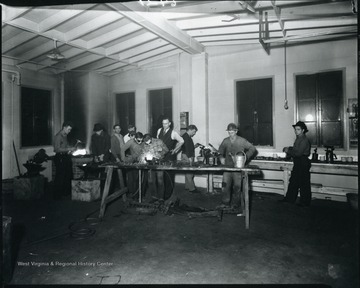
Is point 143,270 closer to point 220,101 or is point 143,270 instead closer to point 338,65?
point 220,101

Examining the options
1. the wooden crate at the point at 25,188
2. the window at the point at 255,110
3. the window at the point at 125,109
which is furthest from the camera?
the window at the point at 125,109

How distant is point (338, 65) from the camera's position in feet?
23.5

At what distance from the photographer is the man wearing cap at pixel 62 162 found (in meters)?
7.36

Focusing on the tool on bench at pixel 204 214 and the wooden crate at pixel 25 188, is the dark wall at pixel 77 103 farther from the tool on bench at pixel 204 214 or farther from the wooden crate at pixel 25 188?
the tool on bench at pixel 204 214

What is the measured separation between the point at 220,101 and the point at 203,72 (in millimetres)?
1126

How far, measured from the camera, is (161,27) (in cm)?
650

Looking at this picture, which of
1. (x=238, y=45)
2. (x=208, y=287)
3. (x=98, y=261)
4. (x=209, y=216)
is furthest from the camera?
(x=238, y=45)

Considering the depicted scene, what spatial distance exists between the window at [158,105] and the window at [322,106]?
14.8 ft

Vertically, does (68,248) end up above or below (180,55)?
below

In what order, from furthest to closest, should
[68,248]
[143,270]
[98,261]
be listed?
[68,248], [98,261], [143,270]

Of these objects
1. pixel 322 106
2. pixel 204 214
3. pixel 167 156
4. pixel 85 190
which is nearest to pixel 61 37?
pixel 85 190

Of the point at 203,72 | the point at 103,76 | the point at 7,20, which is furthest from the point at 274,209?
the point at 103,76

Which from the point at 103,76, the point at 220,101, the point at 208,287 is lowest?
the point at 208,287

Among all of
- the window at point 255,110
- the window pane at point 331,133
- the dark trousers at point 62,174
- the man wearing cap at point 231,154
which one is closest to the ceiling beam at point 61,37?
the dark trousers at point 62,174
